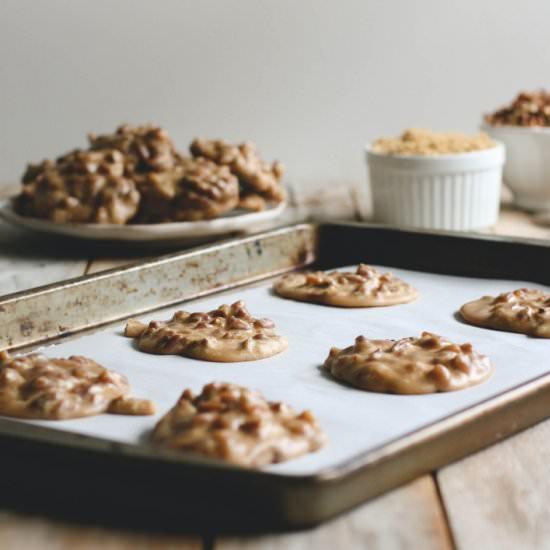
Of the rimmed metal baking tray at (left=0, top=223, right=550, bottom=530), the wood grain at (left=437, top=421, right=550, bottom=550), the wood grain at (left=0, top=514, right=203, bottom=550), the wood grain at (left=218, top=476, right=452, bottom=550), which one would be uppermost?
the rimmed metal baking tray at (left=0, top=223, right=550, bottom=530)

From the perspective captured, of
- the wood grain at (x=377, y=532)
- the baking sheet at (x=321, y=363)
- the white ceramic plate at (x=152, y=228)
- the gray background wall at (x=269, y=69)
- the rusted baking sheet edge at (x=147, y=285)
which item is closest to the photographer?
the wood grain at (x=377, y=532)

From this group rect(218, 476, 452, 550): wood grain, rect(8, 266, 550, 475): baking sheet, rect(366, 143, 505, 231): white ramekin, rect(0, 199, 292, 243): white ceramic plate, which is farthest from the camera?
rect(366, 143, 505, 231): white ramekin

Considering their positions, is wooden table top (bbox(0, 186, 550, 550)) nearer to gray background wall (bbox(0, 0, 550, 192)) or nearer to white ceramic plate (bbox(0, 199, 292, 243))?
white ceramic plate (bbox(0, 199, 292, 243))

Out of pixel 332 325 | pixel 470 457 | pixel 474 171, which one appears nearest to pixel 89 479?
pixel 470 457

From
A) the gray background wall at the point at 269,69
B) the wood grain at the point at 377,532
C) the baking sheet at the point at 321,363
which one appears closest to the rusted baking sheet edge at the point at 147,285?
Result: the baking sheet at the point at 321,363

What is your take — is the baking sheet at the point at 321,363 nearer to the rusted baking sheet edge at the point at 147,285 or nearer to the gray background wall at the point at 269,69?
the rusted baking sheet edge at the point at 147,285

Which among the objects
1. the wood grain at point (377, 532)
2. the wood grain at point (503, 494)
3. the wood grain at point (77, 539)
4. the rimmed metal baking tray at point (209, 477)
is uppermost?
the rimmed metal baking tray at point (209, 477)

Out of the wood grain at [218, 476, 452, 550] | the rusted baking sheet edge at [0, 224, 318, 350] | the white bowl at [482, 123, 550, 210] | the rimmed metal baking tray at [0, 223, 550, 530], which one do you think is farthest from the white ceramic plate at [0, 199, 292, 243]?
the wood grain at [218, 476, 452, 550]
